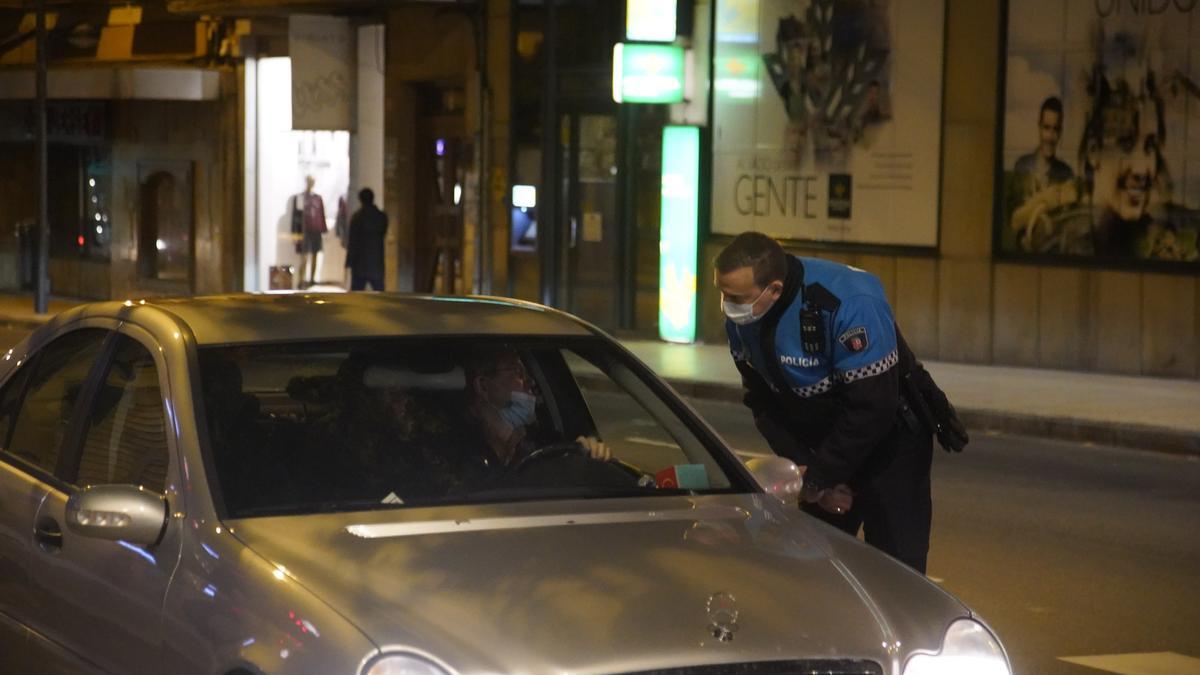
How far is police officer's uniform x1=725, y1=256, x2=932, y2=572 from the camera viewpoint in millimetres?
5855

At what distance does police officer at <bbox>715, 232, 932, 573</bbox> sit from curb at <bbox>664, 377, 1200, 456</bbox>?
28.7 feet

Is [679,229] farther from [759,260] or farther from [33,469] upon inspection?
[33,469]

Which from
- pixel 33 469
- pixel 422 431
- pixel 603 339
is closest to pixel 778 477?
pixel 603 339

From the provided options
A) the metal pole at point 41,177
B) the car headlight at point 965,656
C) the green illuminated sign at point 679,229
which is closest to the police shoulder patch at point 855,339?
the car headlight at point 965,656

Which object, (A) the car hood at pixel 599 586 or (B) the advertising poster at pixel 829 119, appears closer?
(A) the car hood at pixel 599 586

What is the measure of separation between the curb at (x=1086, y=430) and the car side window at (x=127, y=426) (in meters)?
10.1

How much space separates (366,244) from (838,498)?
19706 mm

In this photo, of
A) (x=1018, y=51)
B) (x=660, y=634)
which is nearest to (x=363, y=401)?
(x=660, y=634)

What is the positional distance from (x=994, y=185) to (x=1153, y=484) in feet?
24.8

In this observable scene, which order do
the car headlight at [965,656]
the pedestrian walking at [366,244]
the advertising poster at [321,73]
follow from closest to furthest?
1. the car headlight at [965,656]
2. the pedestrian walking at [366,244]
3. the advertising poster at [321,73]

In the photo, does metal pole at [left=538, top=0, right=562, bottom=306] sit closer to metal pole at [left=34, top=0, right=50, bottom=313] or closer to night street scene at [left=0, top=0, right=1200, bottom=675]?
night street scene at [left=0, top=0, right=1200, bottom=675]

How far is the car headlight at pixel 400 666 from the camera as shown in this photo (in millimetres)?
3756

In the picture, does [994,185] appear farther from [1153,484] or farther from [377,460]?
[377,460]

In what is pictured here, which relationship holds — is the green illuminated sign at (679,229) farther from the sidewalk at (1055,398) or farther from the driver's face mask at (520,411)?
the driver's face mask at (520,411)
